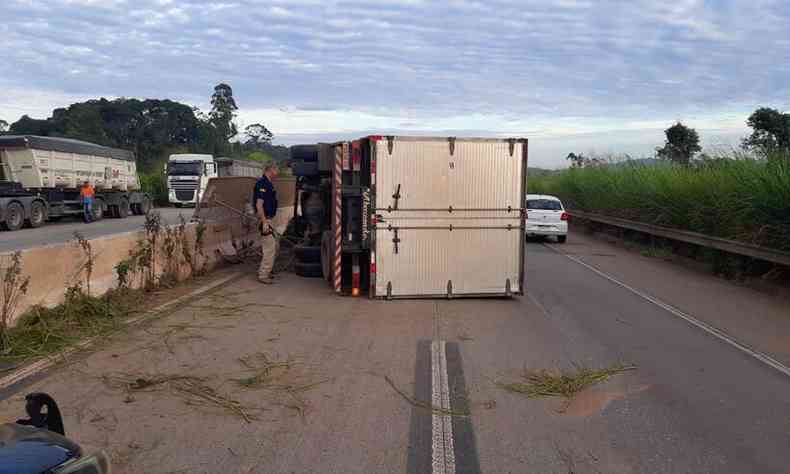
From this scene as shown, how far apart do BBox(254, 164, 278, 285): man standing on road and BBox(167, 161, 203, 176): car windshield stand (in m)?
31.6

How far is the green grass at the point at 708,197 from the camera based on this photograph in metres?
15.7

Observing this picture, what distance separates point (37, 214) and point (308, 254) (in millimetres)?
18359

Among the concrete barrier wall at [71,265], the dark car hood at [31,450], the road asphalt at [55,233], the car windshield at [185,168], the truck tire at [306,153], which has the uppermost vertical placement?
the truck tire at [306,153]

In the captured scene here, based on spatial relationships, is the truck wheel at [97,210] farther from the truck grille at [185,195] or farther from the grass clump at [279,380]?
the grass clump at [279,380]

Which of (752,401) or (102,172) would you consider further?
(102,172)

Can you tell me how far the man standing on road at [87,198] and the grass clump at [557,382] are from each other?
91.9 ft

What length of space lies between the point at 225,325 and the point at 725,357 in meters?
6.07

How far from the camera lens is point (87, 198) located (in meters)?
31.7

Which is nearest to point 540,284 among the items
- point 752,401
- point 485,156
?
point 485,156

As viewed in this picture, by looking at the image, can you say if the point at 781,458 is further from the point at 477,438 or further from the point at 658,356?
the point at 658,356

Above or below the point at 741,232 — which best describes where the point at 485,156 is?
above

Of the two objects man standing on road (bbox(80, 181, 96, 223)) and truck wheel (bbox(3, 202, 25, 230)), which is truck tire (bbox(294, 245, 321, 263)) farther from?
man standing on road (bbox(80, 181, 96, 223))

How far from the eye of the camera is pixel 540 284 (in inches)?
568

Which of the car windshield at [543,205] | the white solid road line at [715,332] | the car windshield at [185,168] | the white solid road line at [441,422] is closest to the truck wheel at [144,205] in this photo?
the car windshield at [185,168]
